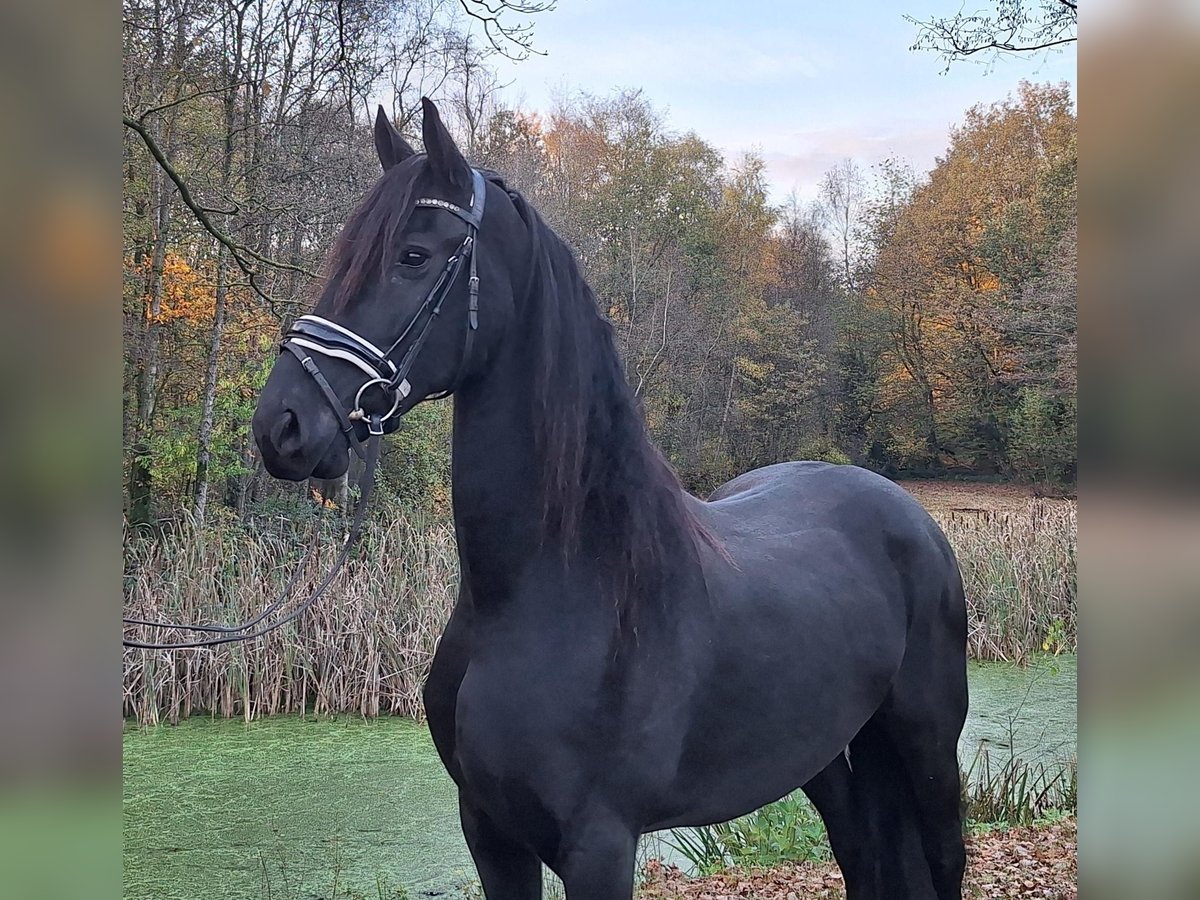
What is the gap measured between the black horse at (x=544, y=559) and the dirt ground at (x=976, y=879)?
1858 millimetres

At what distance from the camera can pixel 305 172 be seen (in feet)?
20.1

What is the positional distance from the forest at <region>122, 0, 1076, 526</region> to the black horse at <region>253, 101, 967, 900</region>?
2251 mm

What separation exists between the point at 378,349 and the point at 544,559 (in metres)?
0.44

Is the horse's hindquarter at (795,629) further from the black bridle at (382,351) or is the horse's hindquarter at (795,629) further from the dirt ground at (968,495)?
the dirt ground at (968,495)

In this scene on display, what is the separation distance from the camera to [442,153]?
138 cm

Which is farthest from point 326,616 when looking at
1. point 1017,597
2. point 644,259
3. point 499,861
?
point 644,259

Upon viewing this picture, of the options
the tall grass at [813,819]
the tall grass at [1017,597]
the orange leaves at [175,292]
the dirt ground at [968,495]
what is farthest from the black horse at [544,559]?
the dirt ground at [968,495]

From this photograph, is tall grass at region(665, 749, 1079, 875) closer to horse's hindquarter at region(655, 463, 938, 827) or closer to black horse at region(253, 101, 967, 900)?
horse's hindquarter at region(655, 463, 938, 827)

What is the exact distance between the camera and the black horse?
1349 millimetres

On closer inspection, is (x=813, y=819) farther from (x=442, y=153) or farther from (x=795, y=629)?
(x=442, y=153)
